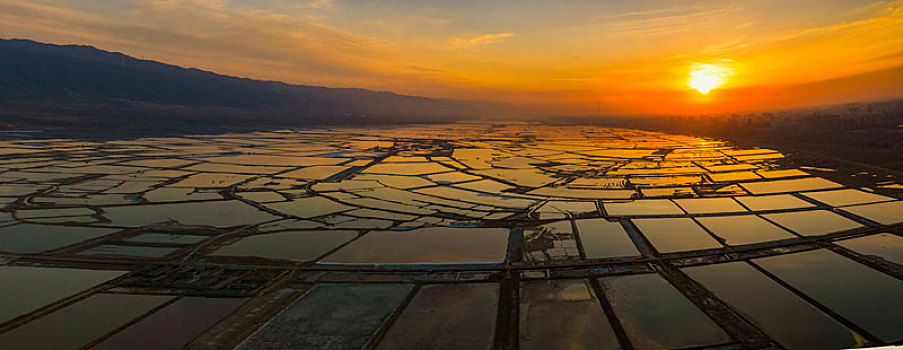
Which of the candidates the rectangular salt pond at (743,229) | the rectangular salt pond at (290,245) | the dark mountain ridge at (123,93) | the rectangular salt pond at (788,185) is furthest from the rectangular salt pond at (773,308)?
the dark mountain ridge at (123,93)

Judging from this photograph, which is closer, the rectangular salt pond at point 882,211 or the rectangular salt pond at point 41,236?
the rectangular salt pond at point 41,236

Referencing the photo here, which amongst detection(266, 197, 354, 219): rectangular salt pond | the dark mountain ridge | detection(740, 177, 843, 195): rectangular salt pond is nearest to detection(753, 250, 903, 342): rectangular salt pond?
detection(740, 177, 843, 195): rectangular salt pond

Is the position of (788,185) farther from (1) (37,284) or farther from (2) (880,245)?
(1) (37,284)

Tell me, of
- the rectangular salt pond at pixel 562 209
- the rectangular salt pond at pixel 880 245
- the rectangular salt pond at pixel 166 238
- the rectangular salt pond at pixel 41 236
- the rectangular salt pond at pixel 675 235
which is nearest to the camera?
the rectangular salt pond at pixel 880 245

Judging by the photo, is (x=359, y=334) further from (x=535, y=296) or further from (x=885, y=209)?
(x=885, y=209)

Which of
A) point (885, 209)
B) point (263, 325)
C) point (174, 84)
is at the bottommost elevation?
point (263, 325)

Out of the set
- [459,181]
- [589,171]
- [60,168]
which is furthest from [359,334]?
[60,168]

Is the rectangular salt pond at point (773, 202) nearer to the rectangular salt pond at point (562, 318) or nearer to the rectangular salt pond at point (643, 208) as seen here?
the rectangular salt pond at point (643, 208)
